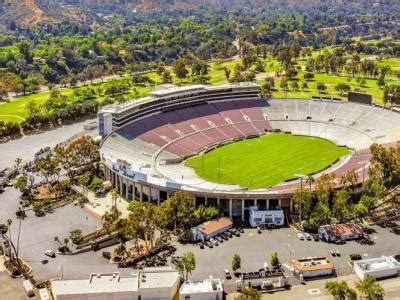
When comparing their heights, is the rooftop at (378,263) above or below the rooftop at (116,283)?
below

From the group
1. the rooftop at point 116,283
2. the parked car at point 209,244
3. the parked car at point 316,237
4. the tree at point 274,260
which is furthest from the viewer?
the parked car at point 316,237

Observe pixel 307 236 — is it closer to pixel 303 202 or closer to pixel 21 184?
pixel 303 202

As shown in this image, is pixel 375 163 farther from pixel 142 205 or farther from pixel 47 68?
pixel 47 68

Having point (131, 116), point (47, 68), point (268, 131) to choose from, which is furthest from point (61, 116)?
point (47, 68)

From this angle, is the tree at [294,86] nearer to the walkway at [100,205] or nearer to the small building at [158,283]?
the walkway at [100,205]

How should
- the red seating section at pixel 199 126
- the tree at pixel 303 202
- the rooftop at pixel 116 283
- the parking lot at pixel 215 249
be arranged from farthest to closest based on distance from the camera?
1. the red seating section at pixel 199 126
2. the tree at pixel 303 202
3. the parking lot at pixel 215 249
4. the rooftop at pixel 116 283

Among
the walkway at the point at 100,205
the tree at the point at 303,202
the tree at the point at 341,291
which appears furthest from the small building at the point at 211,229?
the tree at the point at 341,291

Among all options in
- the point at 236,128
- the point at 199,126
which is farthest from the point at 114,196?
the point at 236,128
